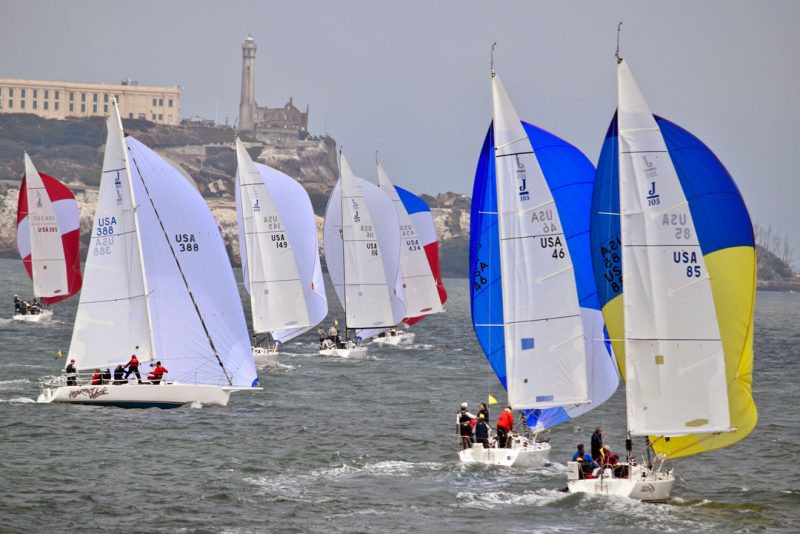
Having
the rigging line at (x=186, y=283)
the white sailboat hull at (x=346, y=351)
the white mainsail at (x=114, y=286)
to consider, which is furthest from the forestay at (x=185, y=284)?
the white sailboat hull at (x=346, y=351)

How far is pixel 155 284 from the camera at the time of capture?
121 feet

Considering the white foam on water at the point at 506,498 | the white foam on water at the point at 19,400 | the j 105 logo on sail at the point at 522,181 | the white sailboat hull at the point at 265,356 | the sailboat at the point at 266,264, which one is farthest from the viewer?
the sailboat at the point at 266,264

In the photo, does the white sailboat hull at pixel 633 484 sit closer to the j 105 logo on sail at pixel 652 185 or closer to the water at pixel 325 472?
the water at pixel 325 472

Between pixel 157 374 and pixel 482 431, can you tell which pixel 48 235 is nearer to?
pixel 157 374

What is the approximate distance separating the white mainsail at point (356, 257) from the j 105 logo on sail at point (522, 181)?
2813cm

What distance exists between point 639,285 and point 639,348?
3.73 feet

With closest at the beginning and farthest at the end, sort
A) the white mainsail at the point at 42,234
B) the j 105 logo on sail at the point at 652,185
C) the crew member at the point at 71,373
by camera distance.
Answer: the j 105 logo on sail at the point at 652,185 → the crew member at the point at 71,373 → the white mainsail at the point at 42,234

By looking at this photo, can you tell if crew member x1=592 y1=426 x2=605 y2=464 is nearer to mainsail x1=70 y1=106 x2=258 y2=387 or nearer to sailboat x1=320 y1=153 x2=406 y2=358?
mainsail x1=70 y1=106 x2=258 y2=387

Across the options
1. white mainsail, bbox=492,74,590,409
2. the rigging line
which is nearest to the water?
the rigging line

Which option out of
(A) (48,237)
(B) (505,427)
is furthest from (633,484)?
(A) (48,237)

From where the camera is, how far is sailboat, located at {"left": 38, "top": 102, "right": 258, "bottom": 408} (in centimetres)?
3650

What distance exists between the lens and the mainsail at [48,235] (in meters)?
67.5

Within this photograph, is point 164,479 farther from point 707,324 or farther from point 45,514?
point 707,324

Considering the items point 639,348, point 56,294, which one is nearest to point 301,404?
point 639,348
